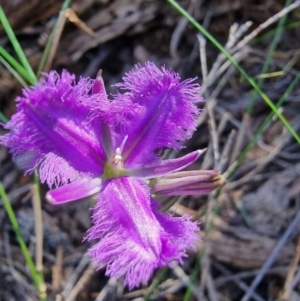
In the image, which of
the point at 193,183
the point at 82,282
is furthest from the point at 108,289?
the point at 193,183

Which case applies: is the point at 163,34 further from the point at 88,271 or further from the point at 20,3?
the point at 88,271

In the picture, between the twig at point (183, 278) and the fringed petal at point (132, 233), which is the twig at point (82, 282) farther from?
the fringed petal at point (132, 233)

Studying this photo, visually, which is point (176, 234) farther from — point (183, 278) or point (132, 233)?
point (183, 278)

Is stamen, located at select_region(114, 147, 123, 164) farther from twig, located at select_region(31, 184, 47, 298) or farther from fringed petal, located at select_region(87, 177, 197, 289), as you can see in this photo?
twig, located at select_region(31, 184, 47, 298)

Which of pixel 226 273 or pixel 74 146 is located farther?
pixel 226 273

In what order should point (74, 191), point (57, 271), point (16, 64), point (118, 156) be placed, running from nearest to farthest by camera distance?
point (74, 191) → point (118, 156) → point (16, 64) → point (57, 271)

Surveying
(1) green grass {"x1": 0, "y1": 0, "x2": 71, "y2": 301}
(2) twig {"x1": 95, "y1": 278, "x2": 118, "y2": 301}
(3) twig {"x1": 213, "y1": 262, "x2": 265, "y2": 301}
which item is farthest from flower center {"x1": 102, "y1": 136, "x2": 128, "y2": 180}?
(3) twig {"x1": 213, "y1": 262, "x2": 265, "y2": 301}

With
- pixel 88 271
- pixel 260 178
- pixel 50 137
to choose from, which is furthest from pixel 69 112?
pixel 260 178
